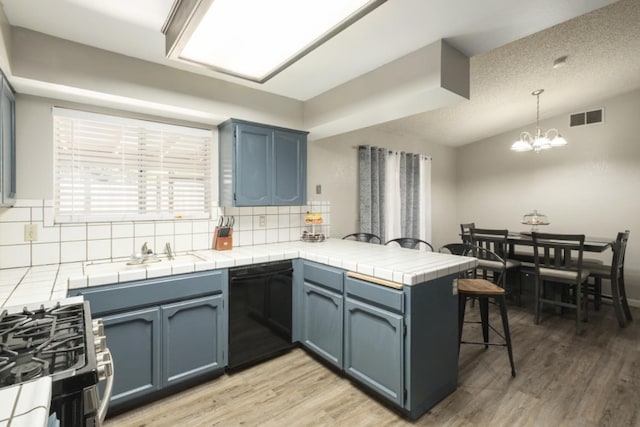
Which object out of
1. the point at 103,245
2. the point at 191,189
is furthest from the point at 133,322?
the point at 191,189

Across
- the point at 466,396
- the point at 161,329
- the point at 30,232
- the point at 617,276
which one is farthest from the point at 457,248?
the point at 30,232

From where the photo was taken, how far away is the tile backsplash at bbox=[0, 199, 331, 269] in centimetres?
201

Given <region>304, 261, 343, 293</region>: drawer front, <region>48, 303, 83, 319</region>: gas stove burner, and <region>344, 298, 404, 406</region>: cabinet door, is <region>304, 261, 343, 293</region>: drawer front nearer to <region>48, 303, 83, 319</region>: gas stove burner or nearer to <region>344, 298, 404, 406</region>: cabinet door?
<region>344, 298, 404, 406</region>: cabinet door

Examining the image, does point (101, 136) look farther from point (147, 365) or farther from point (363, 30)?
point (363, 30)

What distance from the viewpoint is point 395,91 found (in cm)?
220

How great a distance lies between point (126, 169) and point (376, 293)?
6.99ft

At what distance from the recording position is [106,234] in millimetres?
2314

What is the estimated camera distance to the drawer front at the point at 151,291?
177cm

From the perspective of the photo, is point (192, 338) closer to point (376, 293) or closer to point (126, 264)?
point (126, 264)

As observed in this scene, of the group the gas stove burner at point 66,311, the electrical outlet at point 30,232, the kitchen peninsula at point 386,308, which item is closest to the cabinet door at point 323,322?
the kitchen peninsula at point 386,308

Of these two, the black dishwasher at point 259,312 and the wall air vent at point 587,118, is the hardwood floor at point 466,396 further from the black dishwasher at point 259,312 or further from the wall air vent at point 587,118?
the wall air vent at point 587,118

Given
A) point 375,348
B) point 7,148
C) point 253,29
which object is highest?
point 253,29

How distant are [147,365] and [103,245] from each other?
3.16ft

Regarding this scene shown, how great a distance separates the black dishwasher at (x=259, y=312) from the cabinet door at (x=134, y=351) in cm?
51
